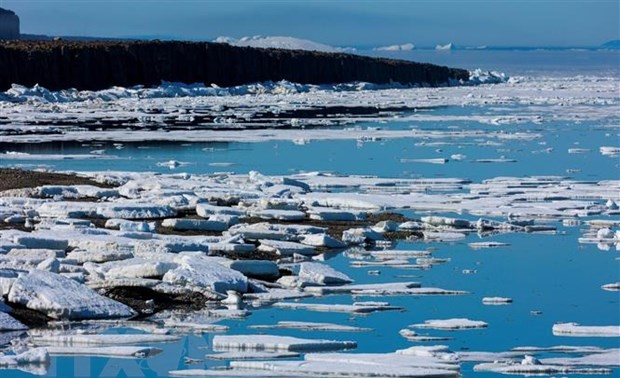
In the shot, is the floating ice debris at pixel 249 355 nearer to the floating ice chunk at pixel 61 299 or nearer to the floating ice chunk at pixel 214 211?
the floating ice chunk at pixel 61 299

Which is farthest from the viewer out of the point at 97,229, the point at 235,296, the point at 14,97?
the point at 14,97

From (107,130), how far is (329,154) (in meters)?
6.19

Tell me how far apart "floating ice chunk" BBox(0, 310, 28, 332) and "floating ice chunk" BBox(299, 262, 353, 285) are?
218 cm

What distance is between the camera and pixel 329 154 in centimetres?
1894

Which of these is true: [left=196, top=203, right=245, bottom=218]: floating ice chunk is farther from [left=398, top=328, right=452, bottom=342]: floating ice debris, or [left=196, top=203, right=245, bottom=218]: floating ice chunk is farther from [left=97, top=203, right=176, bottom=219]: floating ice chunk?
[left=398, top=328, right=452, bottom=342]: floating ice debris

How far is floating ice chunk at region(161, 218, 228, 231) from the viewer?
419 inches

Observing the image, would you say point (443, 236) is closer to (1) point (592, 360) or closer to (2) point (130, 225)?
(2) point (130, 225)

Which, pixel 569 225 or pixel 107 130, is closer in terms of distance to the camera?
pixel 569 225

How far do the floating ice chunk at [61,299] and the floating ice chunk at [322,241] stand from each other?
9.11 ft

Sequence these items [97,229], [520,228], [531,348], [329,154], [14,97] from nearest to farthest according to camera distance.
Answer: [531,348] → [97,229] → [520,228] → [329,154] → [14,97]

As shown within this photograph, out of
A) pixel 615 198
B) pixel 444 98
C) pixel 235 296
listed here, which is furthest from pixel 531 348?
pixel 444 98

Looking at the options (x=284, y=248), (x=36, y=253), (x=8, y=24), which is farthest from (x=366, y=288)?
(x=8, y=24)

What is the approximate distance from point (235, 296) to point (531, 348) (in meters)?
1.98

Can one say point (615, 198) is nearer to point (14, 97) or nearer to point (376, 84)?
point (14, 97)
